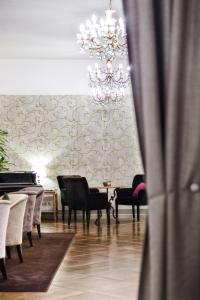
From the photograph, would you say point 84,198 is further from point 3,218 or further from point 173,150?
point 173,150

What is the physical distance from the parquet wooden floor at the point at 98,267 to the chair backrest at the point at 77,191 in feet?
1.53

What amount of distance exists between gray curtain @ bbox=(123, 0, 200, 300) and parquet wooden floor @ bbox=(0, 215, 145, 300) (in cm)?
287

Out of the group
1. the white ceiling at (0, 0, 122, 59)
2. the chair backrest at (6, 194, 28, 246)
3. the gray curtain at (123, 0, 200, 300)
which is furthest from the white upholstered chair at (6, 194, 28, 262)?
the gray curtain at (123, 0, 200, 300)

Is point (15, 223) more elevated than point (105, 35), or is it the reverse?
point (105, 35)

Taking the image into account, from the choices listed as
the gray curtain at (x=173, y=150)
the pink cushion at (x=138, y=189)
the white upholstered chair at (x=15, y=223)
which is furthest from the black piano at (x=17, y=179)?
the gray curtain at (x=173, y=150)

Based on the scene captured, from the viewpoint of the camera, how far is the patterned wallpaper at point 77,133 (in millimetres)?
11086

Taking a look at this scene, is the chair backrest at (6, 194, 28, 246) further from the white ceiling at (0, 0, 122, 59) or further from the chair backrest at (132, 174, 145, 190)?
the chair backrest at (132, 174, 145, 190)

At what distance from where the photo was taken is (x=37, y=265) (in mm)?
5543

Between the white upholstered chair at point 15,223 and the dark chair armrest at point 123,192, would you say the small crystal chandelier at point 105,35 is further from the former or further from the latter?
the dark chair armrest at point 123,192

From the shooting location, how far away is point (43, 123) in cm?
1119

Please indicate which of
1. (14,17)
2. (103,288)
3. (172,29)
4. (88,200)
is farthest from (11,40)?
(172,29)

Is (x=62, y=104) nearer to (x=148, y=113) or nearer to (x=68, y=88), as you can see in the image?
(x=68, y=88)

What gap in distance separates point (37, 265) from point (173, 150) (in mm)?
4466

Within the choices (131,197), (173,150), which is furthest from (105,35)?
(173,150)
